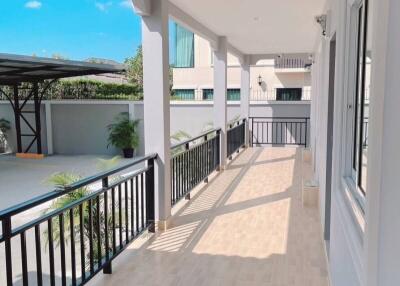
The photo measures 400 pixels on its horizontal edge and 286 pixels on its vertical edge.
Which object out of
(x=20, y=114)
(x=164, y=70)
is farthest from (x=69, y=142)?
(x=164, y=70)

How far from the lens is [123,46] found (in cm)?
4766

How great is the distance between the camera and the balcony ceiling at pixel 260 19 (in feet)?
15.6

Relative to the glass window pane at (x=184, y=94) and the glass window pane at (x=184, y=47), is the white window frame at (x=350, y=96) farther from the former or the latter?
the glass window pane at (x=184, y=47)

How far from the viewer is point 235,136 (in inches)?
359

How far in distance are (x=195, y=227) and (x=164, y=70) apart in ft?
5.50

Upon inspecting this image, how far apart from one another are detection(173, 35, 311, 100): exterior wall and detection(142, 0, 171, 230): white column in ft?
42.4

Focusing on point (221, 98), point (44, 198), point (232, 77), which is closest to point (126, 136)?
point (221, 98)

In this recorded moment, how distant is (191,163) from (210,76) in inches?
475

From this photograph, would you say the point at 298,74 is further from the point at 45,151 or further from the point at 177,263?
the point at 177,263

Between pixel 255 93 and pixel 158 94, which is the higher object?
pixel 255 93

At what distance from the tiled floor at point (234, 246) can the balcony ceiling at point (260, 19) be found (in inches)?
97.3

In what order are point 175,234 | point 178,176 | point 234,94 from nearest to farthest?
point 175,234 → point 178,176 → point 234,94

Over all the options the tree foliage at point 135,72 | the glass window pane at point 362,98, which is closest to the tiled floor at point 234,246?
the glass window pane at point 362,98

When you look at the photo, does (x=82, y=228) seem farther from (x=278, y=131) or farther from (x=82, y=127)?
(x=82, y=127)
